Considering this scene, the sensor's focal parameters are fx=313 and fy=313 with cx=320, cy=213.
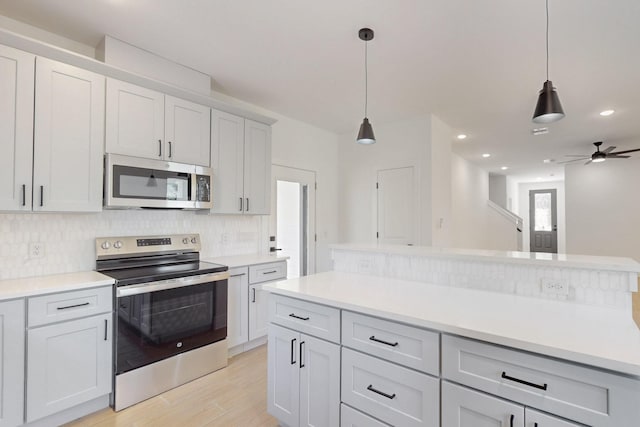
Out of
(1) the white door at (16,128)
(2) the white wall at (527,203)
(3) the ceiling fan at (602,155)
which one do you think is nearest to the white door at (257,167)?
(1) the white door at (16,128)

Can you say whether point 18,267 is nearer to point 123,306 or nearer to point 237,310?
point 123,306

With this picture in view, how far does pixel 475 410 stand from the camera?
122 centimetres

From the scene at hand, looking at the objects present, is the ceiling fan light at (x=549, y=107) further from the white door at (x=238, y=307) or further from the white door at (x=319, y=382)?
the white door at (x=238, y=307)

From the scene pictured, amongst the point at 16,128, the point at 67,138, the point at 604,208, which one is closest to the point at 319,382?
the point at 67,138

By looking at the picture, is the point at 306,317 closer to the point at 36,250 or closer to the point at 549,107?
the point at 549,107

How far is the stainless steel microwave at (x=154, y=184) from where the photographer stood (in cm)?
239

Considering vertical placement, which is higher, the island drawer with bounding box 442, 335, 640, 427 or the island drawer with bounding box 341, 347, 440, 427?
the island drawer with bounding box 442, 335, 640, 427

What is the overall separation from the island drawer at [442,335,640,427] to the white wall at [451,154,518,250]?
5483 mm

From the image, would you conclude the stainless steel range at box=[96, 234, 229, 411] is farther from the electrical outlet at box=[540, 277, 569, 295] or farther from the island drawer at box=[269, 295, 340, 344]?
the electrical outlet at box=[540, 277, 569, 295]

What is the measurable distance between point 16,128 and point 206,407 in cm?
226

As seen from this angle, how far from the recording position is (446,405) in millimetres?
1286

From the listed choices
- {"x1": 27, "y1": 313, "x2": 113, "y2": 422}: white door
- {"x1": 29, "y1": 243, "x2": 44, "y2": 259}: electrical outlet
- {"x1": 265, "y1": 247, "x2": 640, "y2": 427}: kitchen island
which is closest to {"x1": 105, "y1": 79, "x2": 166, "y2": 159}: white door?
{"x1": 29, "y1": 243, "x2": 44, "y2": 259}: electrical outlet

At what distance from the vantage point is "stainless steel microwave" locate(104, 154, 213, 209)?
7.84ft

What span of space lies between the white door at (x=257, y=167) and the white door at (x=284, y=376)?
1.77 metres
